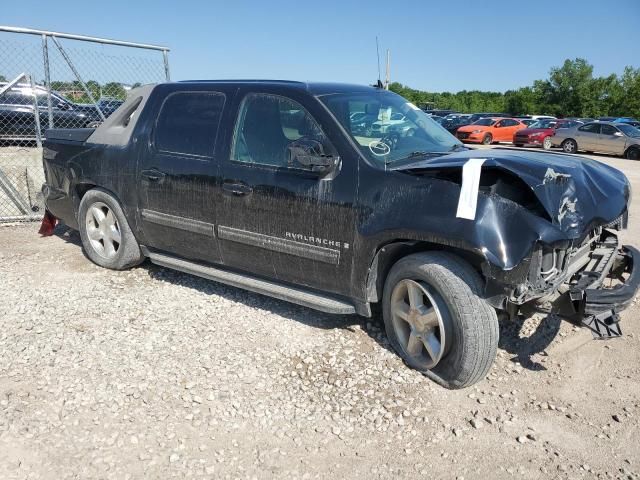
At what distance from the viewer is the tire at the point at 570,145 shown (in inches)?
875

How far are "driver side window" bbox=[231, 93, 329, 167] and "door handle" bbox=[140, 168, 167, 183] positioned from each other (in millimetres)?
794

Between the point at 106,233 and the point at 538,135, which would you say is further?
the point at 538,135

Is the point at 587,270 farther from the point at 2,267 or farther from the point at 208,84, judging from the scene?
the point at 2,267

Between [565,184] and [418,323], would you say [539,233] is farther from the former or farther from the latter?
[418,323]

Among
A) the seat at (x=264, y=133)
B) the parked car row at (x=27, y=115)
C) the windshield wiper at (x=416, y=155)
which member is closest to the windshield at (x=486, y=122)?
the parked car row at (x=27, y=115)

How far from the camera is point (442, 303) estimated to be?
3.36 meters

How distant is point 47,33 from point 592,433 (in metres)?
7.57

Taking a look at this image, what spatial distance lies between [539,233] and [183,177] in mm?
2736

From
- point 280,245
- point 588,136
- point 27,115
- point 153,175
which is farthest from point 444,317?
point 588,136

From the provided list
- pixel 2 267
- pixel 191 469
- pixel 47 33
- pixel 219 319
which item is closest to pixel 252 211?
pixel 219 319

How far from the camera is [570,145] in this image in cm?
2244

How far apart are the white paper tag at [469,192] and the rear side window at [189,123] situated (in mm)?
2040

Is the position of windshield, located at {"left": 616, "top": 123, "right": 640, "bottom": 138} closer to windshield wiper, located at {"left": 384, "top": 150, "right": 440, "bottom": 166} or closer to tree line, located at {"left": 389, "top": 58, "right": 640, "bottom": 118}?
windshield wiper, located at {"left": 384, "top": 150, "right": 440, "bottom": 166}

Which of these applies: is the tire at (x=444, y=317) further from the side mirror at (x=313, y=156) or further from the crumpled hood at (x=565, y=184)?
the side mirror at (x=313, y=156)
